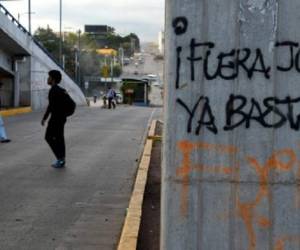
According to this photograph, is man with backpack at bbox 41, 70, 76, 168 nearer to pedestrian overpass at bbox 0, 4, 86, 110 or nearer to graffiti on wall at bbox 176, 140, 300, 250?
graffiti on wall at bbox 176, 140, 300, 250

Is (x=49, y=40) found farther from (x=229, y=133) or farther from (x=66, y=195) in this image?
(x=229, y=133)

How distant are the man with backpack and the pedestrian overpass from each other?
2717cm

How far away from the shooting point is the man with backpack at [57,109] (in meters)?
12.1

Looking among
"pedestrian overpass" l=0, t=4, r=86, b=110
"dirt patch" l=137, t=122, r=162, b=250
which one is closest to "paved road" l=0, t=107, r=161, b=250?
"dirt patch" l=137, t=122, r=162, b=250

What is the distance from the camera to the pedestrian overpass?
41.0m

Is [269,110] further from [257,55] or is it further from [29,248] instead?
[29,248]

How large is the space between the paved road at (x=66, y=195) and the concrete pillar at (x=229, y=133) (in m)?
2.83

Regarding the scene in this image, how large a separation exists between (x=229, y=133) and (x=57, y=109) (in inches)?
322

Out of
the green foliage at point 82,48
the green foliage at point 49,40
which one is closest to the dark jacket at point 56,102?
the green foliage at point 82,48

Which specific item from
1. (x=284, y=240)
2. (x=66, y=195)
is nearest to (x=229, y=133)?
(x=284, y=240)

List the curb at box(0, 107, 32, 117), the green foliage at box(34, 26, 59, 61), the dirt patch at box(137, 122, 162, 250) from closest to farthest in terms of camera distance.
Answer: the dirt patch at box(137, 122, 162, 250) → the curb at box(0, 107, 32, 117) → the green foliage at box(34, 26, 59, 61)

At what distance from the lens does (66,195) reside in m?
9.91

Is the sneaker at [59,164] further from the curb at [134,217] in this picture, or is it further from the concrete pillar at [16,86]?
the concrete pillar at [16,86]

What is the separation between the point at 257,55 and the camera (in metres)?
4.35
